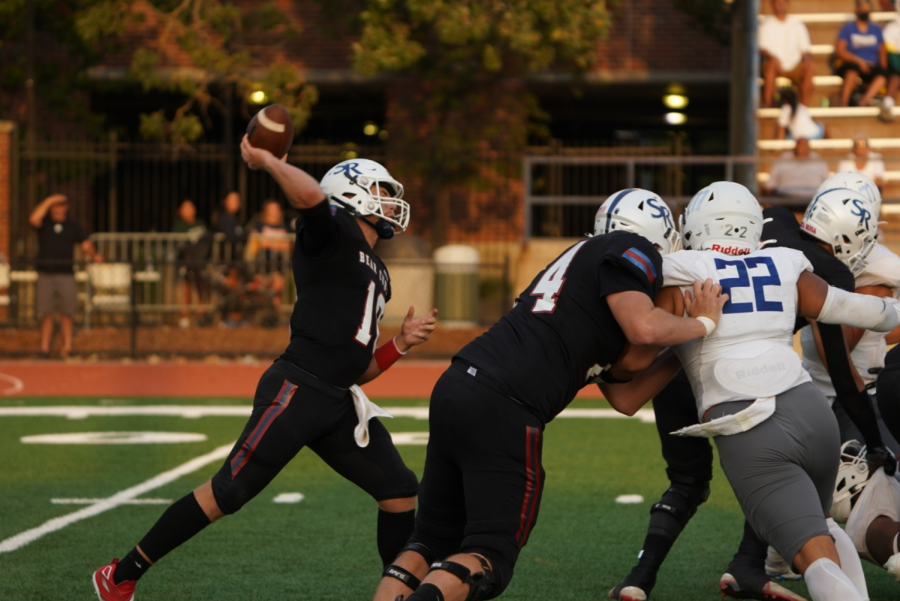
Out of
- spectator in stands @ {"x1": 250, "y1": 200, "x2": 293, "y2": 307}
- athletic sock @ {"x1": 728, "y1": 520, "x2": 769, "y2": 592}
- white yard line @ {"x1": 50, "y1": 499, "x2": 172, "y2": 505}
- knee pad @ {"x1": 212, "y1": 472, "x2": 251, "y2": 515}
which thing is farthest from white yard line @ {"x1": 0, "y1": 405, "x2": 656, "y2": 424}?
knee pad @ {"x1": 212, "y1": 472, "x2": 251, "y2": 515}

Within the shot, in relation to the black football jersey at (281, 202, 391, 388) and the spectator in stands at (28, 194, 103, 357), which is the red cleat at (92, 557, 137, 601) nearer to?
the black football jersey at (281, 202, 391, 388)

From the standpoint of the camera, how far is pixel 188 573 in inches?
228

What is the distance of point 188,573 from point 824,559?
3196mm

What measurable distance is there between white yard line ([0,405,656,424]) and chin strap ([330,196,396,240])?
6329 millimetres

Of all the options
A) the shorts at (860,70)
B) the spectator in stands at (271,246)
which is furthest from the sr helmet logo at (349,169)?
the shorts at (860,70)

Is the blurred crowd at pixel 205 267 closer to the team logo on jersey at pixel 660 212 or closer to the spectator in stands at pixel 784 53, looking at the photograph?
the spectator in stands at pixel 784 53

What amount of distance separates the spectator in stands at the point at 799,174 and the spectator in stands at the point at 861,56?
224 centimetres

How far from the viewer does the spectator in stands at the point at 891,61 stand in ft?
55.4

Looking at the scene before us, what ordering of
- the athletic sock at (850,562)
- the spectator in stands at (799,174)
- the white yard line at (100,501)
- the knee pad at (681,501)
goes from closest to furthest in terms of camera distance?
the athletic sock at (850,562) → the knee pad at (681,501) → the white yard line at (100,501) → the spectator in stands at (799,174)

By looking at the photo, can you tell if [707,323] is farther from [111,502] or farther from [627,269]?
[111,502]

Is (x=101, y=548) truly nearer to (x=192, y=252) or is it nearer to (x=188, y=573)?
(x=188, y=573)

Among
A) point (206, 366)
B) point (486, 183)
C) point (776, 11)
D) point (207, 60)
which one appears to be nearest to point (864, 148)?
point (776, 11)

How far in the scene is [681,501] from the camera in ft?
17.6

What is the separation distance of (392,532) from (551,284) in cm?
152
